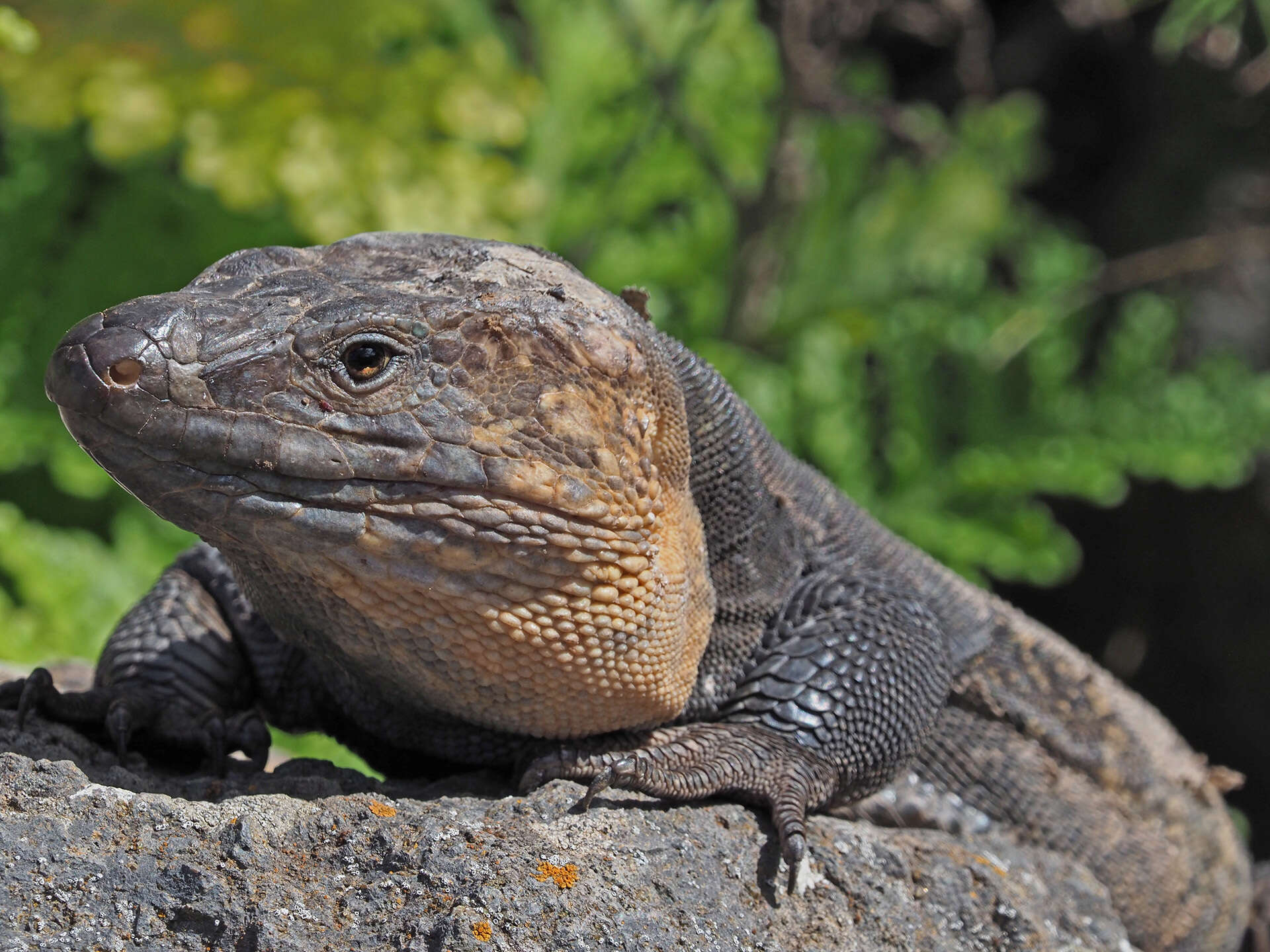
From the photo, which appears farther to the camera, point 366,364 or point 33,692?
point 33,692

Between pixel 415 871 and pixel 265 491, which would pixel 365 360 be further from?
pixel 415 871

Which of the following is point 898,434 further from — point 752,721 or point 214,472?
point 214,472

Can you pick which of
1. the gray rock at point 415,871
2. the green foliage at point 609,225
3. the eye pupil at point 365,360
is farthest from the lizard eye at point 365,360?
the green foliage at point 609,225

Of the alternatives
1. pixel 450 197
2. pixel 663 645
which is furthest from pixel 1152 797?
pixel 450 197

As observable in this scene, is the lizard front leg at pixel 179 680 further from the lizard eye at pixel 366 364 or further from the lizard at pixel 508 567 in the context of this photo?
the lizard eye at pixel 366 364

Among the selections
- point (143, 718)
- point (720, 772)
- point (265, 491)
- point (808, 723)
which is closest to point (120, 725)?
point (143, 718)

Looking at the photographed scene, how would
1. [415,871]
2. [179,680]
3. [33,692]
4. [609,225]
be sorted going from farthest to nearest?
1. [609,225]
2. [179,680]
3. [33,692]
4. [415,871]
